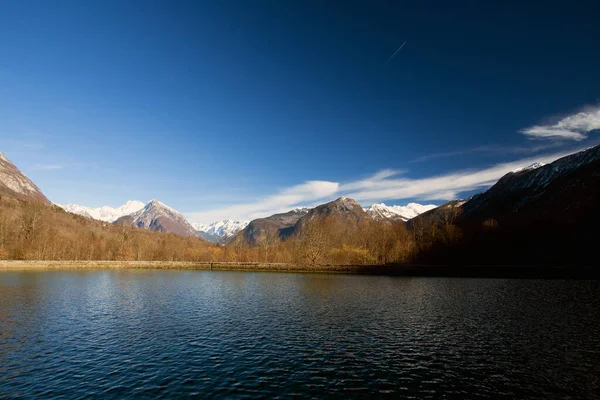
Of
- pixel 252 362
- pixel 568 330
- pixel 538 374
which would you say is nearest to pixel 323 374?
pixel 252 362

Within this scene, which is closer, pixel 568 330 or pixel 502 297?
pixel 568 330

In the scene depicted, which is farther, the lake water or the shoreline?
the shoreline

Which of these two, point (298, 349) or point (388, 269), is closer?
point (298, 349)

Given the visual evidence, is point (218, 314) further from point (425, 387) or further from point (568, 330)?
point (568, 330)

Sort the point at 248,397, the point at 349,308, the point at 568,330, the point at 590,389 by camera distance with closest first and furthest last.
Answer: the point at 248,397
the point at 590,389
the point at 568,330
the point at 349,308

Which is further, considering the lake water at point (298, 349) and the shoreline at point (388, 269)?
the shoreline at point (388, 269)

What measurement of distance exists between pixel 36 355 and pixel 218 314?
26151mm

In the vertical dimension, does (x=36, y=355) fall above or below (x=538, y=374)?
above

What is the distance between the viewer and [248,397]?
23.2 m

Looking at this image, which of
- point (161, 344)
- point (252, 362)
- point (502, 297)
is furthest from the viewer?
point (502, 297)

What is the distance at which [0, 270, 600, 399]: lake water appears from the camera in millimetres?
25141

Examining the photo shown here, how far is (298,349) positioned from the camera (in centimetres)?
3509

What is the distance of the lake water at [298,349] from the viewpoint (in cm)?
2514

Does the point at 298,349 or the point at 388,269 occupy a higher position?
the point at 298,349
